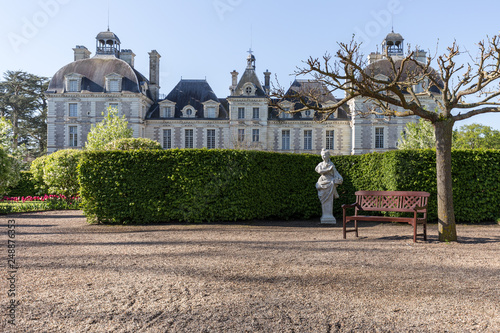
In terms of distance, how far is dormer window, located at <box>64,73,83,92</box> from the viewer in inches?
1307

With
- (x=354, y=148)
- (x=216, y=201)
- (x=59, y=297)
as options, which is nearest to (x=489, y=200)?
(x=216, y=201)

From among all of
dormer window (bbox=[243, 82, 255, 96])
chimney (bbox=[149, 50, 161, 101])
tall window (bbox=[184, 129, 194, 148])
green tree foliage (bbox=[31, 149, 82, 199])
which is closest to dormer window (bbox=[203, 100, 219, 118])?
tall window (bbox=[184, 129, 194, 148])

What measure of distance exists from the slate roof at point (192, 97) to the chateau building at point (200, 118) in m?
0.10

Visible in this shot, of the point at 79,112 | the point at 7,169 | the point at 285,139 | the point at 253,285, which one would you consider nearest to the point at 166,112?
the point at 79,112

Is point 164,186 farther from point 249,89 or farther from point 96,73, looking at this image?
point 96,73

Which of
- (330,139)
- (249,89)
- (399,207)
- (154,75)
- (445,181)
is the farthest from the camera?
(154,75)

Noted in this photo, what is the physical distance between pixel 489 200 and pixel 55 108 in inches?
1366

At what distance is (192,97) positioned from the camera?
35000 millimetres

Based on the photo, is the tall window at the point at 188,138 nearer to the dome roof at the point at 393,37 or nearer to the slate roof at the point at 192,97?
the slate roof at the point at 192,97

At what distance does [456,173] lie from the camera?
9.02 m

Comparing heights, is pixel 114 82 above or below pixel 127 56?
below

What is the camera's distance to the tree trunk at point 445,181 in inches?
235

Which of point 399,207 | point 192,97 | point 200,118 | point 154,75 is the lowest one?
point 399,207

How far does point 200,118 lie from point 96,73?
1067 centimetres
